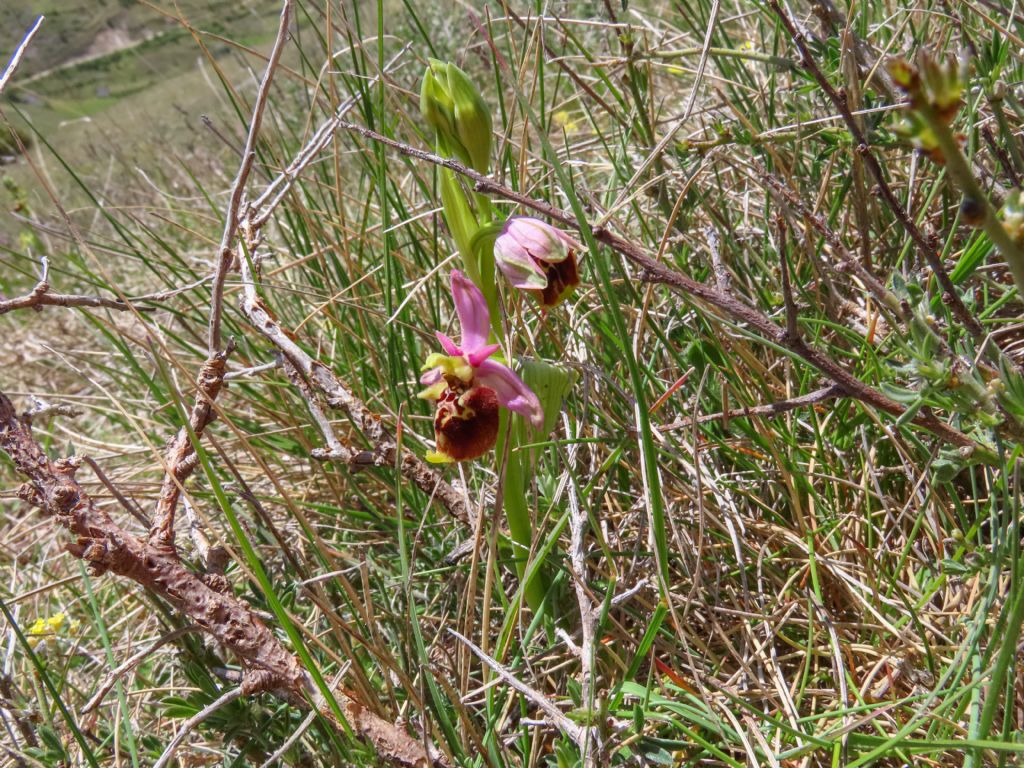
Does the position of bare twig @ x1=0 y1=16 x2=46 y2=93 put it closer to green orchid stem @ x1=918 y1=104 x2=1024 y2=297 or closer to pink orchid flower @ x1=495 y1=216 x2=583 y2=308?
pink orchid flower @ x1=495 y1=216 x2=583 y2=308

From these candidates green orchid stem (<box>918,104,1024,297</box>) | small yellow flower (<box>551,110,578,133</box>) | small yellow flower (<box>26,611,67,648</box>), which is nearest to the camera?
green orchid stem (<box>918,104,1024,297</box>)

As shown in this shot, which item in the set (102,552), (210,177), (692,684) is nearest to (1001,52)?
(692,684)

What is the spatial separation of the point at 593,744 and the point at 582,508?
41cm

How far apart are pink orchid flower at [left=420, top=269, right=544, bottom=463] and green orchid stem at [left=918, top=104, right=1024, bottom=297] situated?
69cm

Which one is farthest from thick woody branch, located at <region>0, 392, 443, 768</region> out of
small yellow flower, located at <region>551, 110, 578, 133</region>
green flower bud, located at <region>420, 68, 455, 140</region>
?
small yellow flower, located at <region>551, 110, 578, 133</region>

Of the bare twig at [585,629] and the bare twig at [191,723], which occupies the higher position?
the bare twig at [191,723]

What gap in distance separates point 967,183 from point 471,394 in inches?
29.8

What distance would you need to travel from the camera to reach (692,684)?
1208mm

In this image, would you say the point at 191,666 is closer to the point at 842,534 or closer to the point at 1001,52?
the point at 842,534

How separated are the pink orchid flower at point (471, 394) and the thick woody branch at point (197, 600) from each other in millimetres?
359

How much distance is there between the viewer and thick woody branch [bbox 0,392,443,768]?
111 centimetres

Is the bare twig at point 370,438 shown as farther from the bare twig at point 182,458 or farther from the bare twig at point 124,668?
the bare twig at point 124,668

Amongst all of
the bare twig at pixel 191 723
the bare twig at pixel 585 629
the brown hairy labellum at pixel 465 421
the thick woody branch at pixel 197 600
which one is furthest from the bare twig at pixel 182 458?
the bare twig at pixel 585 629

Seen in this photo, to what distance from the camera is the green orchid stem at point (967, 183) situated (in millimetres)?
554
